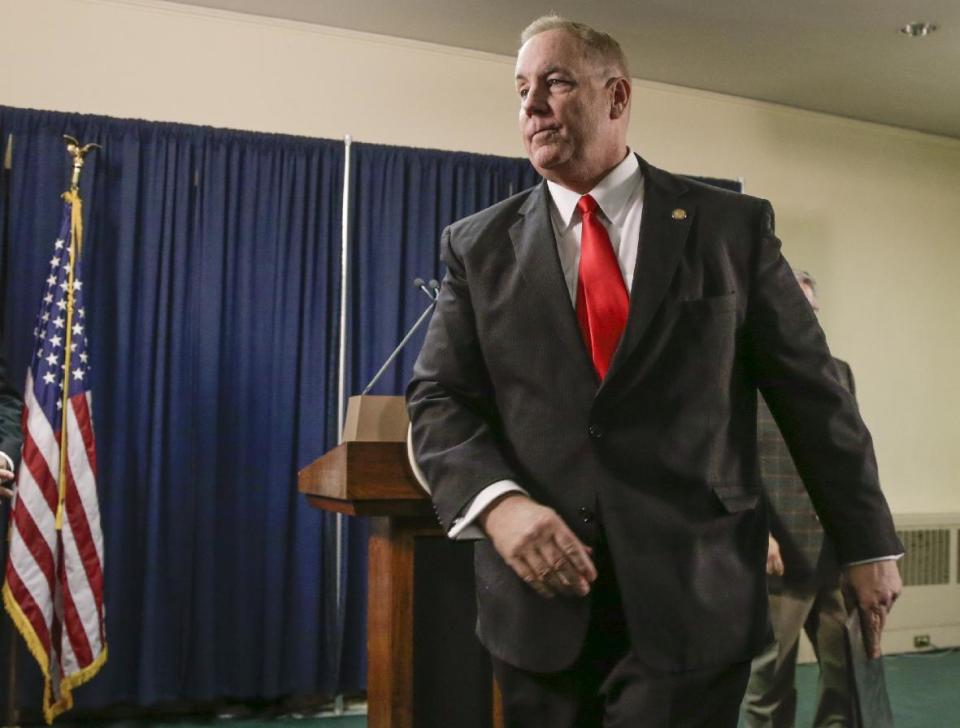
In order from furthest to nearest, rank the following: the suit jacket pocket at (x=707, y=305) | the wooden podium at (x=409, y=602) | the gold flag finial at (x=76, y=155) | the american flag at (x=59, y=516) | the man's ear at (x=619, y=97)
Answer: the gold flag finial at (x=76, y=155) → the american flag at (x=59, y=516) → the wooden podium at (x=409, y=602) → the man's ear at (x=619, y=97) → the suit jacket pocket at (x=707, y=305)

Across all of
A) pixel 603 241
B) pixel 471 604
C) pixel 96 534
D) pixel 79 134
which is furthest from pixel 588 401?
pixel 79 134

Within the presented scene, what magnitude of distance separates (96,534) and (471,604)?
2241 mm

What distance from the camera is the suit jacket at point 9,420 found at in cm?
241

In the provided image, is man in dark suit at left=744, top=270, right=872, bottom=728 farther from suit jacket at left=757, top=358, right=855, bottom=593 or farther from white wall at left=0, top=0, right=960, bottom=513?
white wall at left=0, top=0, right=960, bottom=513

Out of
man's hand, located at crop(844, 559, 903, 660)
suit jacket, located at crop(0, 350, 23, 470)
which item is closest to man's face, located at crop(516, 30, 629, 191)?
man's hand, located at crop(844, 559, 903, 660)

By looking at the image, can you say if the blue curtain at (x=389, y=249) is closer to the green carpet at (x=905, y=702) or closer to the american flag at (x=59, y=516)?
the green carpet at (x=905, y=702)

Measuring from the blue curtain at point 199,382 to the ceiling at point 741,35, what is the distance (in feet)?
2.46

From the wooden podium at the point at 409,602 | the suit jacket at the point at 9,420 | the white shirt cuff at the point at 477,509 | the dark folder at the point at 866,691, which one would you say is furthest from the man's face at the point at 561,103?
the dark folder at the point at 866,691

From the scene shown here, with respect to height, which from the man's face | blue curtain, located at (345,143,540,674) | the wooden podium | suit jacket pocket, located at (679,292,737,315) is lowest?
the wooden podium

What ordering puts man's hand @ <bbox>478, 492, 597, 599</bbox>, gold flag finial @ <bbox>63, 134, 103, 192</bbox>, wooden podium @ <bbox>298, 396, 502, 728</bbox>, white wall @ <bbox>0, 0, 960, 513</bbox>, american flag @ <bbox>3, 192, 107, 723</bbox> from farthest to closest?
white wall @ <bbox>0, 0, 960, 513</bbox> < gold flag finial @ <bbox>63, 134, 103, 192</bbox> < american flag @ <bbox>3, 192, 107, 723</bbox> < wooden podium @ <bbox>298, 396, 502, 728</bbox> < man's hand @ <bbox>478, 492, 597, 599</bbox>

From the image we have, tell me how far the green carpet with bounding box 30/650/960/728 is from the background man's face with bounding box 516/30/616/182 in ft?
11.1

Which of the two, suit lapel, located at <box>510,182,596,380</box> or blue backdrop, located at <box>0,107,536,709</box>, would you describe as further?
blue backdrop, located at <box>0,107,536,709</box>

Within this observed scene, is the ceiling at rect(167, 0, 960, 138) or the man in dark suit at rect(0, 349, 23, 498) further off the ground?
the ceiling at rect(167, 0, 960, 138)

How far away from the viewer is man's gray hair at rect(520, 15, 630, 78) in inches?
54.6
